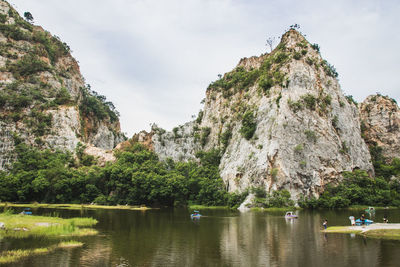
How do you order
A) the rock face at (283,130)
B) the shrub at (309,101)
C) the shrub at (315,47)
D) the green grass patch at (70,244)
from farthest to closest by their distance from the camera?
the shrub at (315,47) < the shrub at (309,101) < the rock face at (283,130) < the green grass patch at (70,244)

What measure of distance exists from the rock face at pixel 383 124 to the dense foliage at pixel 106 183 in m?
47.8

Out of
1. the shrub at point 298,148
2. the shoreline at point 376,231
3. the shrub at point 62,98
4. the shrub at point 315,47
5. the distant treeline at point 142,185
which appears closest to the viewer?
the shoreline at point 376,231

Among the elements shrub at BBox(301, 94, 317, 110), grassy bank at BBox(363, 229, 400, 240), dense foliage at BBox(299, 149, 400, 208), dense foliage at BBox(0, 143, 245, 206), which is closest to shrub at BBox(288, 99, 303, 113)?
shrub at BBox(301, 94, 317, 110)

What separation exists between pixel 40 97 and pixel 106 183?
1497 inches

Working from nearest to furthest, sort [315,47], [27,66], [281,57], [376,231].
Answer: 1. [376,231]
2. [281,57]
3. [315,47]
4. [27,66]

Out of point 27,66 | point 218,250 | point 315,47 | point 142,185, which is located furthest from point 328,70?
point 27,66

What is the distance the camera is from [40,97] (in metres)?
89.4

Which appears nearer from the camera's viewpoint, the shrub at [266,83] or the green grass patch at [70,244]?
the green grass patch at [70,244]

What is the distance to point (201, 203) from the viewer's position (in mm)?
71188

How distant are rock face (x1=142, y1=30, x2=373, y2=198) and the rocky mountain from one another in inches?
1077

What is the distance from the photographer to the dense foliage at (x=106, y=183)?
65812 millimetres

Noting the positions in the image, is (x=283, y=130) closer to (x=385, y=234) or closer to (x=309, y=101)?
(x=309, y=101)

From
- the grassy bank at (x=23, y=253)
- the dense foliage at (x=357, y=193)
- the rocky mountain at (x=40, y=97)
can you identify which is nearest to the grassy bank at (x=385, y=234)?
the grassy bank at (x=23, y=253)

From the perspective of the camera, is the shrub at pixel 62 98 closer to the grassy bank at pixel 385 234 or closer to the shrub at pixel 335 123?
the shrub at pixel 335 123
